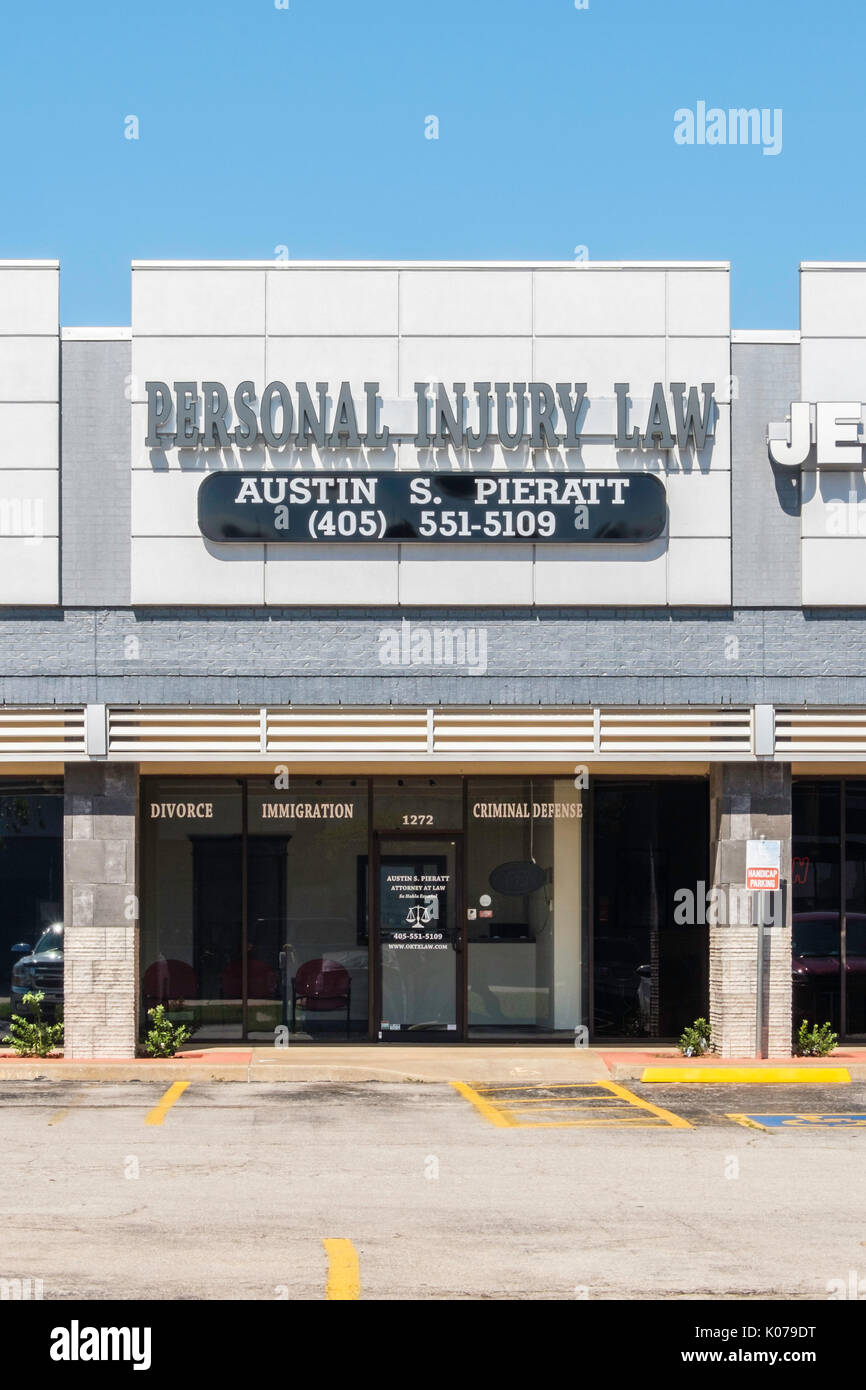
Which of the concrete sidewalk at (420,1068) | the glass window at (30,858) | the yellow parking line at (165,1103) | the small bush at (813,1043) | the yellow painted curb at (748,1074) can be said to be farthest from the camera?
the glass window at (30,858)

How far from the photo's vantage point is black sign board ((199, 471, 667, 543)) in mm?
18781

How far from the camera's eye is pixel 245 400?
18.8m

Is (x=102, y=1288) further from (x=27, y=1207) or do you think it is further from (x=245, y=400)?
(x=245, y=400)

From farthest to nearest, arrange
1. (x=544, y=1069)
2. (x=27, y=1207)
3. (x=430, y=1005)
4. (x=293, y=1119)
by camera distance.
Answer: (x=430, y=1005)
(x=544, y=1069)
(x=293, y=1119)
(x=27, y=1207)

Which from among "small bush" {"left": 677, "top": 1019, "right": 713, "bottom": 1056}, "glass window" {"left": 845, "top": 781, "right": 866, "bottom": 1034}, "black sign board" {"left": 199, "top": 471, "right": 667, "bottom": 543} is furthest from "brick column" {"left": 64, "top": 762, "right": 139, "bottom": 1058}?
"glass window" {"left": 845, "top": 781, "right": 866, "bottom": 1034}

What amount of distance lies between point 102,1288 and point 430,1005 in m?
11.5

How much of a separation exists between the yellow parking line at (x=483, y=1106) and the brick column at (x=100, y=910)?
383cm

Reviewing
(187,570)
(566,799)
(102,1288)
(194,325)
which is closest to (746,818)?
(566,799)

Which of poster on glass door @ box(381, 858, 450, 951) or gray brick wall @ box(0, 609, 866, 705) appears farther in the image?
Answer: poster on glass door @ box(381, 858, 450, 951)

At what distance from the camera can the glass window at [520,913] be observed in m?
19.8

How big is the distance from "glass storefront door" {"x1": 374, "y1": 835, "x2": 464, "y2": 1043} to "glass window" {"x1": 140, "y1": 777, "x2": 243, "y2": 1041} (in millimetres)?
1726

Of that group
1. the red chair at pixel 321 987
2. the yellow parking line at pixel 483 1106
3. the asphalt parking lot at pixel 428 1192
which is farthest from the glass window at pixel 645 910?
the red chair at pixel 321 987

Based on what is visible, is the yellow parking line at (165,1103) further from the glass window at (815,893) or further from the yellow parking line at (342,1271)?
the glass window at (815,893)

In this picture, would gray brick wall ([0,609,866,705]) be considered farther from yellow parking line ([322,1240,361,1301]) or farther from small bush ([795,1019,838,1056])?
yellow parking line ([322,1240,361,1301])
